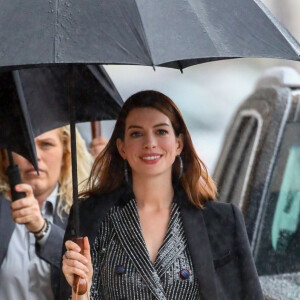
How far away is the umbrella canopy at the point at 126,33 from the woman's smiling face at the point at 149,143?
0.51m

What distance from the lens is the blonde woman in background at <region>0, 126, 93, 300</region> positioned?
13.4 ft

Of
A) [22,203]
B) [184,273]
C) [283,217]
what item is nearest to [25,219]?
[22,203]

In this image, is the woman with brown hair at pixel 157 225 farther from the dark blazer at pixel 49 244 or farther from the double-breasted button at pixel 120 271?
the dark blazer at pixel 49 244

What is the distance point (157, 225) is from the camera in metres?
3.72

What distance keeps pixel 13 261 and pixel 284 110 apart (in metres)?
1.93

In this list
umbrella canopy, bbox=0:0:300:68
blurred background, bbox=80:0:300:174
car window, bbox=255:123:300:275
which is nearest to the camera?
umbrella canopy, bbox=0:0:300:68

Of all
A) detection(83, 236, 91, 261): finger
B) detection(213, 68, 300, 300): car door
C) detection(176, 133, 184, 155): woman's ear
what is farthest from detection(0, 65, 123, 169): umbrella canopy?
detection(213, 68, 300, 300): car door

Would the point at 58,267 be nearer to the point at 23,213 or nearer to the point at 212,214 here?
the point at 23,213

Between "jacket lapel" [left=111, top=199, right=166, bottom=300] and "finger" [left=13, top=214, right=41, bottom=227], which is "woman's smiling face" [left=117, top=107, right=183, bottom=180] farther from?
"finger" [left=13, top=214, right=41, bottom=227]

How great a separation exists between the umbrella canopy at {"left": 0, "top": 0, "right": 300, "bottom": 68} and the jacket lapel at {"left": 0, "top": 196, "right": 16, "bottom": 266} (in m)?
1.18

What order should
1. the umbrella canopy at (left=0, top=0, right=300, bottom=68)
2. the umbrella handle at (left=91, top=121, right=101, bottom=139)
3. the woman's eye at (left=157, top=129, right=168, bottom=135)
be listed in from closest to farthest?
the umbrella canopy at (left=0, top=0, right=300, bottom=68), the woman's eye at (left=157, top=129, right=168, bottom=135), the umbrella handle at (left=91, top=121, right=101, bottom=139)

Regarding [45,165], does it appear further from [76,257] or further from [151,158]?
[76,257]

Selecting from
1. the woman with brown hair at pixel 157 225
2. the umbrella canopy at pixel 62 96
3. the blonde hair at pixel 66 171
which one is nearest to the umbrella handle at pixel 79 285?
the woman with brown hair at pixel 157 225

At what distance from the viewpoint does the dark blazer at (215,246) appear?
11.8 feet
